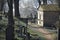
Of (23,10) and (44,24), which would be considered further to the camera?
(23,10)

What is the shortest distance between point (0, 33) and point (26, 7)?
65.5ft

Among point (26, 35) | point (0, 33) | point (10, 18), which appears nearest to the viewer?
point (10, 18)

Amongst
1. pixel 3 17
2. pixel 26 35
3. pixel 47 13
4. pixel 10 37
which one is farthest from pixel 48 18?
pixel 10 37

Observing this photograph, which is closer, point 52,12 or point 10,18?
point 10,18

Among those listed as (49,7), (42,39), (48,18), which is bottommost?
(42,39)

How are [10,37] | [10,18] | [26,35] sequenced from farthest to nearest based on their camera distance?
[26,35] → [10,18] → [10,37]

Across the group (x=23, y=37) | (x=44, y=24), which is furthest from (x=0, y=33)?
(x=44, y=24)

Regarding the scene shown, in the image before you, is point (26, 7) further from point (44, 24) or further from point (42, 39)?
point (42, 39)

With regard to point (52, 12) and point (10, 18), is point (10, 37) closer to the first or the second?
point (10, 18)

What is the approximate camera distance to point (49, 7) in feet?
54.0

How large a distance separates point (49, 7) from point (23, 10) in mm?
16036

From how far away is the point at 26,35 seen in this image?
11.3 meters

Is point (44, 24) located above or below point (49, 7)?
below

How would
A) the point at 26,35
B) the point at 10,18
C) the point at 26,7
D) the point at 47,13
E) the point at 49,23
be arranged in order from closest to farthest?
1. the point at 10,18
2. the point at 26,35
3. the point at 49,23
4. the point at 47,13
5. the point at 26,7
